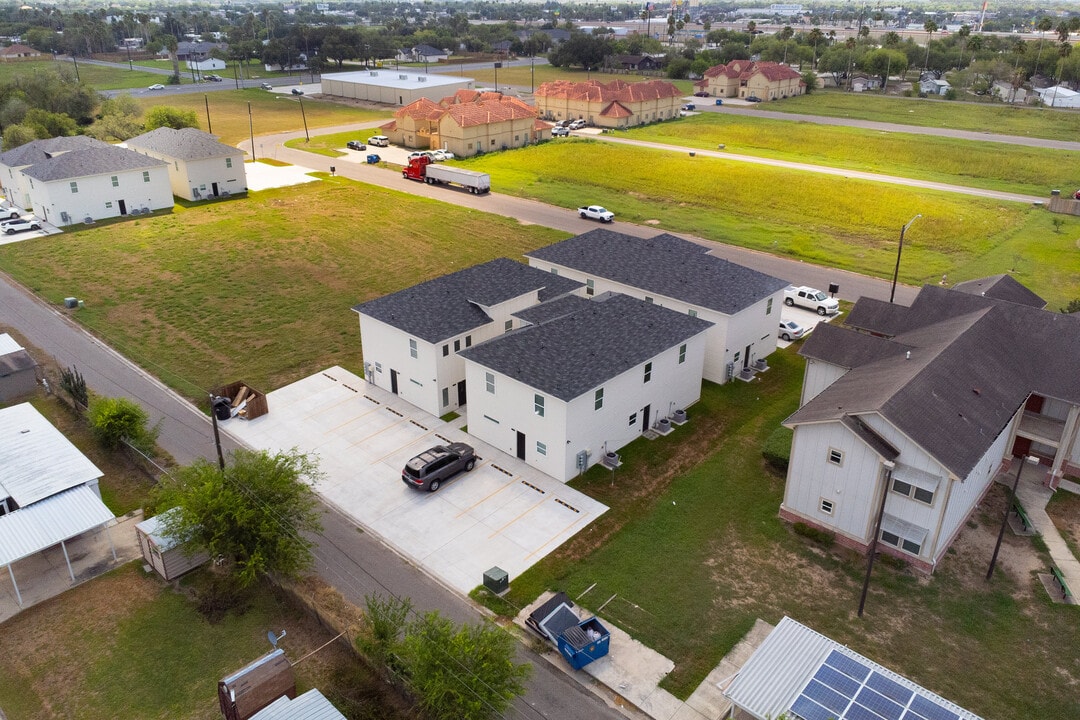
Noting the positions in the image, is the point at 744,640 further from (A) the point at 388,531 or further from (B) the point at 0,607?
(B) the point at 0,607

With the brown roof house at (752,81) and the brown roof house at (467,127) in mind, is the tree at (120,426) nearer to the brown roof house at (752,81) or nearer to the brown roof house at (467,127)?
the brown roof house at (467,127)

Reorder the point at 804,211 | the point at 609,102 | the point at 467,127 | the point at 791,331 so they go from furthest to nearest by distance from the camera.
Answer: the point at 609,102 < the point at 467,127 < the point at 804,211 < the point at 791,331

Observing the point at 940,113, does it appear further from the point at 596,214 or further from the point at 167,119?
the point at 167,119

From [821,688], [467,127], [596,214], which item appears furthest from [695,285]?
[467,127]

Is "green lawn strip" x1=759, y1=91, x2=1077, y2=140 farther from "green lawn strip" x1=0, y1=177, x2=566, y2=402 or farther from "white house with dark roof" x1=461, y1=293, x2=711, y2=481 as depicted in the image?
"white house with dark roof" x1=461, y1=293, x2=711, y2=481

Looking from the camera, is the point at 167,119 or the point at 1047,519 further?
the point at 167,119

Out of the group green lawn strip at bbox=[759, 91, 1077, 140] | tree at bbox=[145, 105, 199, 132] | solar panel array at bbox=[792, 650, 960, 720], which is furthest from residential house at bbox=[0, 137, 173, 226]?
green lawn strip at bbox=[759, 91, 1077, 140]

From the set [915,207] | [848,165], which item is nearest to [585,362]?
[915,207]
